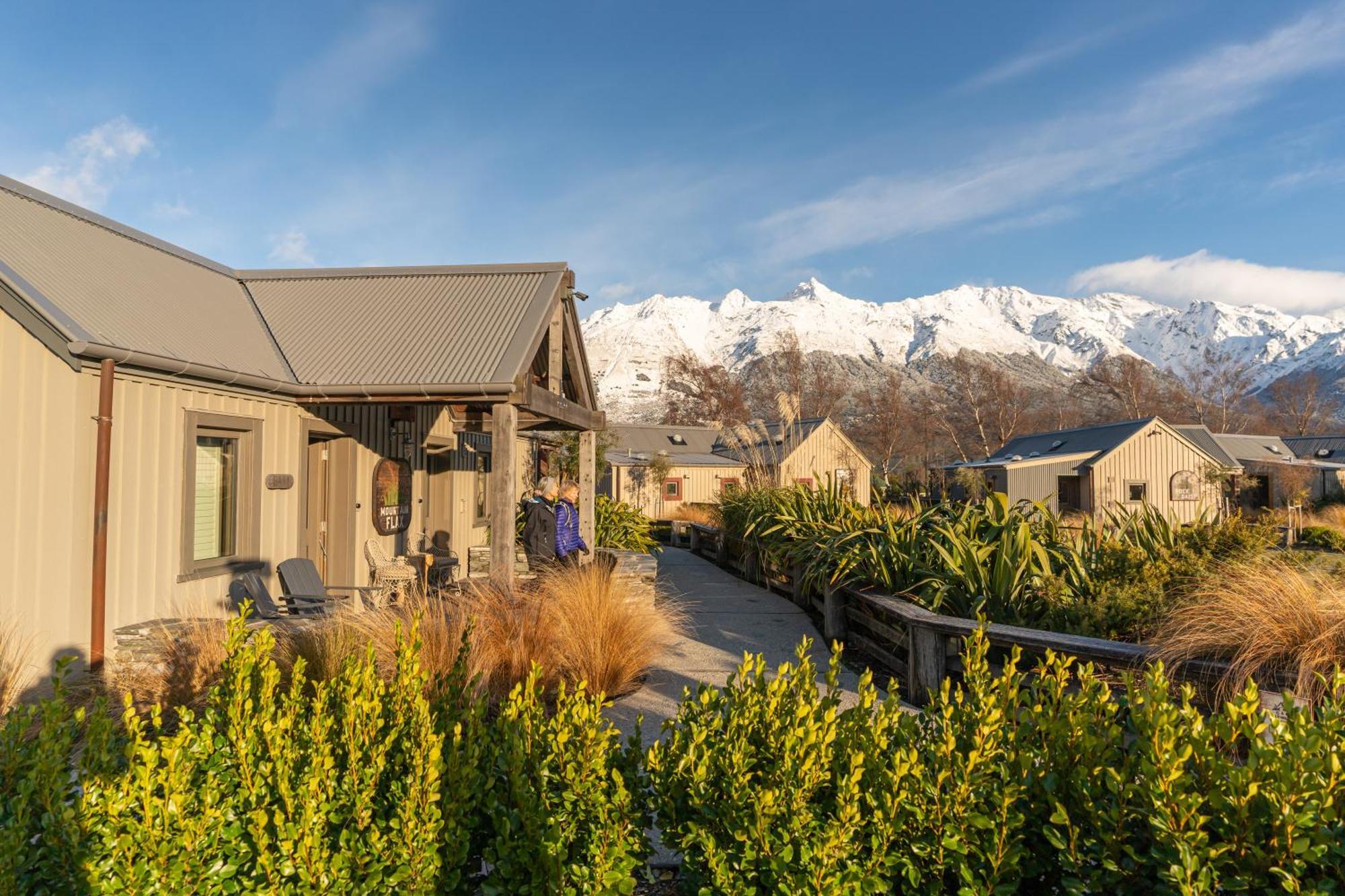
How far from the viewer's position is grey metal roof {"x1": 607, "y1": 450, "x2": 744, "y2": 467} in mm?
30859

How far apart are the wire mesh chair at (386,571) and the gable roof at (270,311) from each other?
2569 mm

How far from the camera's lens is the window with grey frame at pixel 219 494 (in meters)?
6.44

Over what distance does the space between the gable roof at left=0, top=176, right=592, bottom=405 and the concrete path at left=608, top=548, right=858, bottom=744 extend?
10.1ft

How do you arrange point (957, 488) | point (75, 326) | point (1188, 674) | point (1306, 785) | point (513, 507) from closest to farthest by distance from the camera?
point (1306, 785)
point (1188, 674)
point (75, 326)
point (513, 507)
point (957, 488)

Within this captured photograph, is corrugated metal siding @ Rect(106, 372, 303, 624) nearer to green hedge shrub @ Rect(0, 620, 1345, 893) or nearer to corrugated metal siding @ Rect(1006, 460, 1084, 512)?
green hedge shrub @ Rect(0, 620, 1345, 893)

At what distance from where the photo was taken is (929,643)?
5.41 meters

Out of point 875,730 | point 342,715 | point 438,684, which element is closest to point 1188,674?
point 875,730

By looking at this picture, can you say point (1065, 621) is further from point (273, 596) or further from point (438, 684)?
point (273, 596)

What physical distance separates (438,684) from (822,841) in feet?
5.36

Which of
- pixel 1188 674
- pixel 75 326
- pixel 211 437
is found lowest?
pixel 1188 674

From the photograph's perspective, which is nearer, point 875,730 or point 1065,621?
point 875,730

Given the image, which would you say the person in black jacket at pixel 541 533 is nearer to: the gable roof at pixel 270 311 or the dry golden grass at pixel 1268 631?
the gable roof at pixel 270 311

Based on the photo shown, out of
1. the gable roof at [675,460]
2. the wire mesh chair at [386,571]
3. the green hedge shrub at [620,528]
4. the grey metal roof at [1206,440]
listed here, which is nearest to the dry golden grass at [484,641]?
the wire mesh chair at [386,571]

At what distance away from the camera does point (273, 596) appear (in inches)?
298
